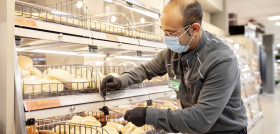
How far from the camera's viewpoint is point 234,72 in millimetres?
1375

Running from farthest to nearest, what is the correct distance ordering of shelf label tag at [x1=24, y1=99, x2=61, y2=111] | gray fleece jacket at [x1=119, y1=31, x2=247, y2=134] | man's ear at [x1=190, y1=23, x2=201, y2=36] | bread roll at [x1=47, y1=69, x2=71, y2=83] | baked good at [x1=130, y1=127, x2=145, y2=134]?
1. baked good at [x1=130, y1=127, x2=145, y2=134]
2. bread roll at [x1=47, y1=69, x2=71, y2=83]
3. man's ear at [x1=190, y1=23, x2=201, y2=36]
4. gray fleece jacket at [x1=119, y1=31, x2=247, y2=134]
5. shelf label tag at [x1=24, y1=99, x2=61, y2=111]

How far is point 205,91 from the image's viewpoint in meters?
1.34

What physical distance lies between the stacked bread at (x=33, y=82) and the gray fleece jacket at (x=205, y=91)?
476mm

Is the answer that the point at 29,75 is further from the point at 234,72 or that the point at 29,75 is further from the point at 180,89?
the point at 234,72

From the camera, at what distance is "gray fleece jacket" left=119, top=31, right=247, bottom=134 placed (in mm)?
1295

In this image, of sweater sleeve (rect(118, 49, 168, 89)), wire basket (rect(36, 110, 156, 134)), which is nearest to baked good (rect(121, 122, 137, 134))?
wire basket (rect(36, 110, 156, 134))

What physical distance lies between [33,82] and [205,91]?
3.38 ft

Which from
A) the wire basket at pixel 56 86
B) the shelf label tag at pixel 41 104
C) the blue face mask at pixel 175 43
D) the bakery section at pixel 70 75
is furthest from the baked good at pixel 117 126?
the blue face mask at pixel 175 43

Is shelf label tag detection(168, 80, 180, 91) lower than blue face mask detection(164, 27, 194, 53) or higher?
lower

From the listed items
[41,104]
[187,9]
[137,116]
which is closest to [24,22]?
[41,104]

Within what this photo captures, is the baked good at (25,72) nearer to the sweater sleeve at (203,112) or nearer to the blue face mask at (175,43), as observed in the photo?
the sweater sleeve at (203,112)

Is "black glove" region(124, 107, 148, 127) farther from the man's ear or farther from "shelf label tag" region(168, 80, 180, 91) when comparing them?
the man's ear

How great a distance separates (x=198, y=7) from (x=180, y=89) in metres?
0.58

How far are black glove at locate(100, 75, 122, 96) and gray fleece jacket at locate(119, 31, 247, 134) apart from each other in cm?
7
